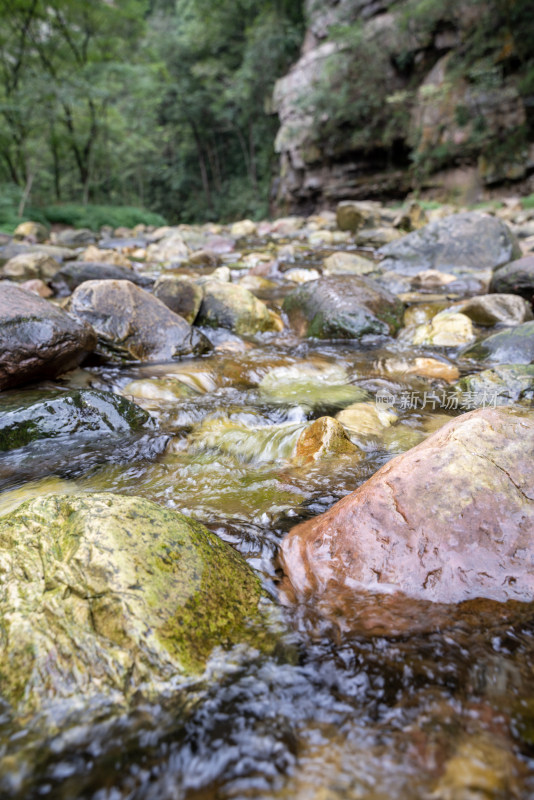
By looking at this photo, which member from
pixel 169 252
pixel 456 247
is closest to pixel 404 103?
pixel 456 247

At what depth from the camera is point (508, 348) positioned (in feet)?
14.8

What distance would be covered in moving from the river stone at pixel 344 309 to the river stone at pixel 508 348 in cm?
116

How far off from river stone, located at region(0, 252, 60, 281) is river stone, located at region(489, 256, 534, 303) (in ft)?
26.0

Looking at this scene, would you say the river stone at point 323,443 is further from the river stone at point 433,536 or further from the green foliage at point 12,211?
the green foliage at point 12,211

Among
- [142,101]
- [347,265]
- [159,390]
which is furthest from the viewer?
[142,101]

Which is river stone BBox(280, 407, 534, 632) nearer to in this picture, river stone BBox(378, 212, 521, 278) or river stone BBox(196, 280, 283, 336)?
river stone BBox(196, 280, 283, 336)

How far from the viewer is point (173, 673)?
131cm

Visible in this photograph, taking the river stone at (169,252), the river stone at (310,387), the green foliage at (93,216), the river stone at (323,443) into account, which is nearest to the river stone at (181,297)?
the river stone at (310,387)

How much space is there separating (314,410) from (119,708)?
260 centimetres

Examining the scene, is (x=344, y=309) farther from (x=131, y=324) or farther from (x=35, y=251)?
(x=35, y=251)

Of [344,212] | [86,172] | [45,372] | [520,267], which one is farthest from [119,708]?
[86,172]

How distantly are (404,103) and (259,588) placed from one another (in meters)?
22.3

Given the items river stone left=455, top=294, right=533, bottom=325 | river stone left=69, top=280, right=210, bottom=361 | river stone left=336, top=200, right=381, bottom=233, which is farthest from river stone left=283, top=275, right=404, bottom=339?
river stone left=336, top=200, right=381, bottom=233

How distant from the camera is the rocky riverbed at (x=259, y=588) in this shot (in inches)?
44.4
